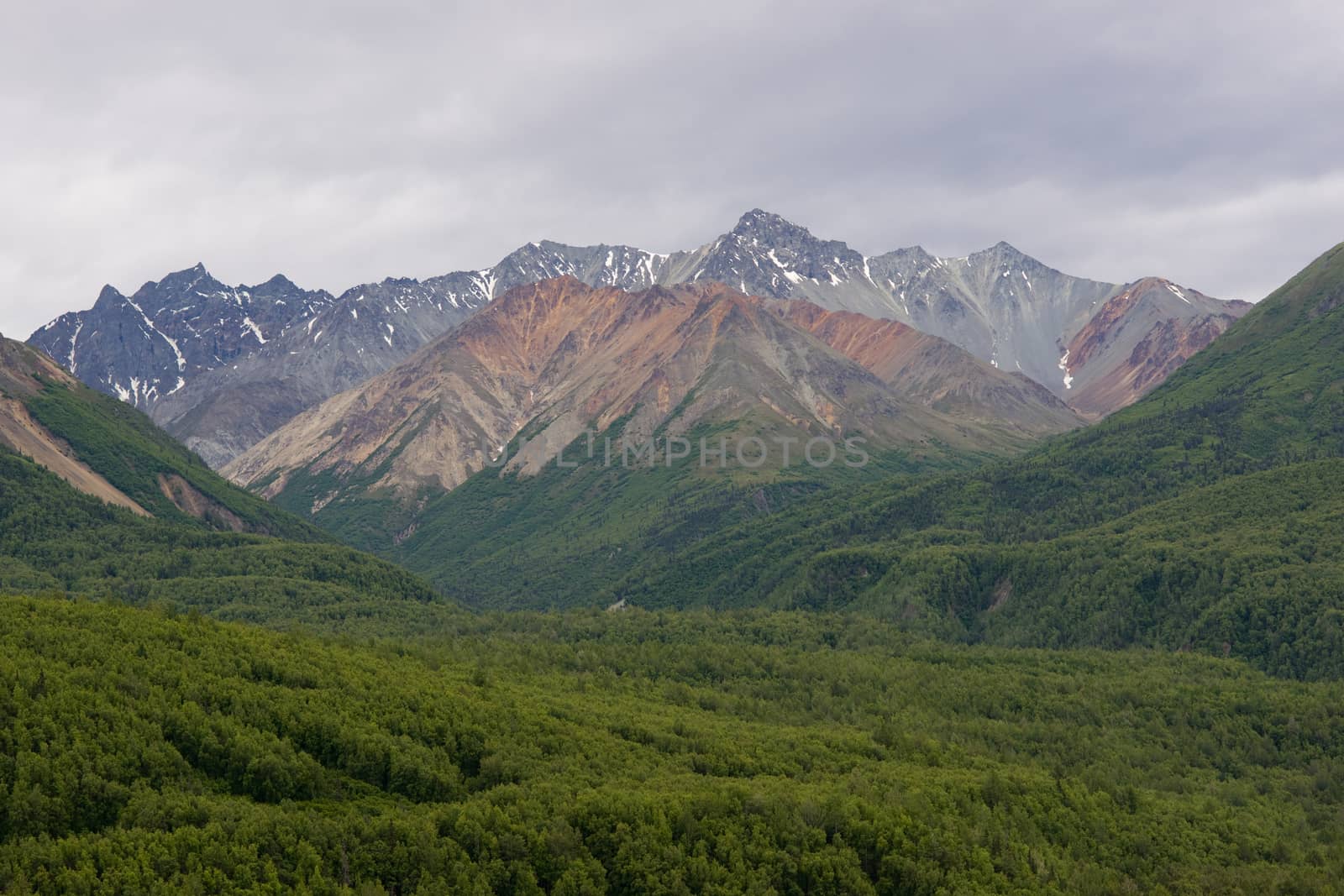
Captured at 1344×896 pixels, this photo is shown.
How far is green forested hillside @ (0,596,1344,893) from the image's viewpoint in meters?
103

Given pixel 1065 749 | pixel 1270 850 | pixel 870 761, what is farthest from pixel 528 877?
pixel 1065 749

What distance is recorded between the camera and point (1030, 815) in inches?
5753

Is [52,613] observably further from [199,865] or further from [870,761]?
[870,761]

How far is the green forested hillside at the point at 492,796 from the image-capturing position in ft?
339

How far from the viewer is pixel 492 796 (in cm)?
12269

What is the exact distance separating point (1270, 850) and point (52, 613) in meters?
146

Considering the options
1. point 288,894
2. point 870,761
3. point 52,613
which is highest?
point 52,613

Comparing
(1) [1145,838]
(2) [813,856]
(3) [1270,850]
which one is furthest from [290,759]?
(3) [1270,850]

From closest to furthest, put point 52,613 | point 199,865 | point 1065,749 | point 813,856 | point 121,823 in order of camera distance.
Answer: point 199,865 → point 121,823 → point 813,856 → point 52,613 → point 1065,749

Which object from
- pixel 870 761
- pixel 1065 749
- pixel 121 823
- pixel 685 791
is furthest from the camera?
pixel 1065 749

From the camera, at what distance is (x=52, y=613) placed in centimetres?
14375

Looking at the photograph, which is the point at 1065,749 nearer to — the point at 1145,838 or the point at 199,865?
the point at 1145,838

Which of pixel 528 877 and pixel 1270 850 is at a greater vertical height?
pixel 528 877

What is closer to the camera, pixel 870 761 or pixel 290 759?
pixel 290 759
